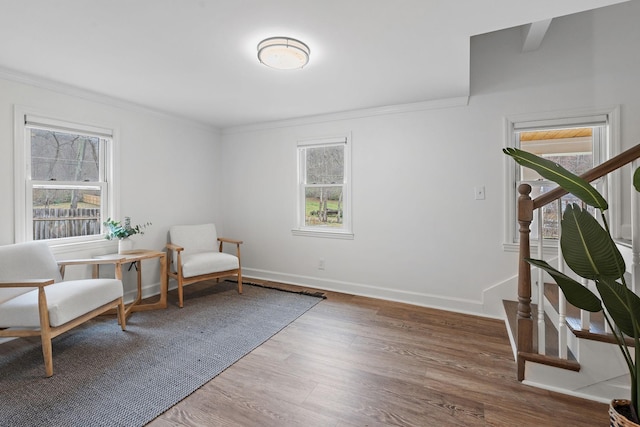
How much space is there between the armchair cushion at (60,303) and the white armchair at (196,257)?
79 centimetres

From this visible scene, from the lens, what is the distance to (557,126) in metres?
2.66

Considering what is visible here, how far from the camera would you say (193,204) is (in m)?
4.08

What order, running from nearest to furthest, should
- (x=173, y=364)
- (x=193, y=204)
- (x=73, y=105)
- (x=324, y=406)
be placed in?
1. (x=324, y=406)
2. (x=173, y=364)
3. (x=73, y=105)
4. (x=193, y=204)

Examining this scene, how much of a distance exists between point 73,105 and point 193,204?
1.66 metres

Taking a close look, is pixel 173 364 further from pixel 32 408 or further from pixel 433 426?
pixel 433 426

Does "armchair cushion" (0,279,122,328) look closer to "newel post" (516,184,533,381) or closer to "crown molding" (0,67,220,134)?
"crown molding" (0,67,220,134)

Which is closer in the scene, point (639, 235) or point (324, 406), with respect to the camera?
point (639, 235)

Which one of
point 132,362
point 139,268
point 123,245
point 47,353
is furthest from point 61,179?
point 132,362

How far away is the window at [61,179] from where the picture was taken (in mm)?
2580

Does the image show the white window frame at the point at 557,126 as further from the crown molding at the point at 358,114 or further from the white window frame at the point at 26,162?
the white window frame at the point at 26,162

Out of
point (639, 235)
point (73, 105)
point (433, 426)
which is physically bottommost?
point (433, 426)

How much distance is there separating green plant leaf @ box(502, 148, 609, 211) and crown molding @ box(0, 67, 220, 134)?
145 inches

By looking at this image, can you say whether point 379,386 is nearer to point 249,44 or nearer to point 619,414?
point 619,414

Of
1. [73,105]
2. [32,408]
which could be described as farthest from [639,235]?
[73,105]
